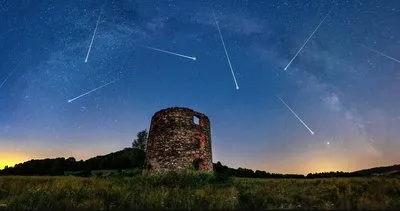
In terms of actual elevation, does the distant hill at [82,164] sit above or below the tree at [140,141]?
below

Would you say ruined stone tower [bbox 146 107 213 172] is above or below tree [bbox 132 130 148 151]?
below

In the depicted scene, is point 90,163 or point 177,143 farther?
point 90,163

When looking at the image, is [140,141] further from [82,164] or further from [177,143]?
[177,143]

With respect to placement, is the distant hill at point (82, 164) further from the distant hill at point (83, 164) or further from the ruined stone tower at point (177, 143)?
the ruined stone tower at point (177, 143)

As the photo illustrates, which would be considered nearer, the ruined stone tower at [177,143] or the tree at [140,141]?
the ruined stone tower at [177,143]

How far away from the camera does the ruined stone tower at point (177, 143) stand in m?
24.5

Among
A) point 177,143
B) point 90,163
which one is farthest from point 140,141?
point 177,143

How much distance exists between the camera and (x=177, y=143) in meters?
24.9

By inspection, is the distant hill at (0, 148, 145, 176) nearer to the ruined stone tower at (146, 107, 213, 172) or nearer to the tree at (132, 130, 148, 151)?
the tree at (132, 130, 148, 151)

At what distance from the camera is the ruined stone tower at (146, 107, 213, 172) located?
24547 millimetres

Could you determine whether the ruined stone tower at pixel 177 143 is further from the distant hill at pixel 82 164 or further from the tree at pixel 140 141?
the tree at pixel 140 141

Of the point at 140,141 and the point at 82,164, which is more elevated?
the point at 140,141

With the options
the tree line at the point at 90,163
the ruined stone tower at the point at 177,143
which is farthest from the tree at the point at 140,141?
the ruined stone tower at the point at 177,143

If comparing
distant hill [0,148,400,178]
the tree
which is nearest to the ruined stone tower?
distant hill [0,148,400,178]
